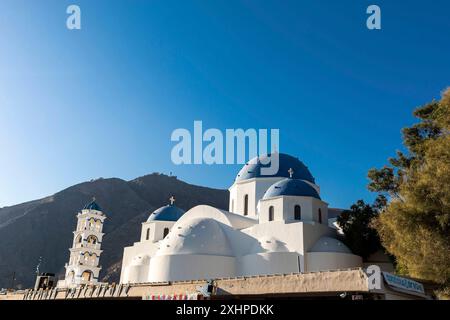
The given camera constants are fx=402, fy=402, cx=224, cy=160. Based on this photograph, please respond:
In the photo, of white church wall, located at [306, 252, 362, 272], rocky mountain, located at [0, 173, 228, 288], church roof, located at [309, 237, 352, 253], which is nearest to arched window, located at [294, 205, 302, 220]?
church roof, located at [309, 237, 352, 253]

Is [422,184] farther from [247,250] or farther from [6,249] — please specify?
[6,249]

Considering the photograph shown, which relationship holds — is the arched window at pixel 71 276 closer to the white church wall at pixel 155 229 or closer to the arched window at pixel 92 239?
the arched window at pixel 92 239

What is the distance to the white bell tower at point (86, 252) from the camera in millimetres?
34312

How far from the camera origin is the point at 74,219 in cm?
7700

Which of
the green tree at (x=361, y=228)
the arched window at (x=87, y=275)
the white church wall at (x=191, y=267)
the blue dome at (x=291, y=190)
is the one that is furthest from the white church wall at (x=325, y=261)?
the arched window at (x=87, y=275)

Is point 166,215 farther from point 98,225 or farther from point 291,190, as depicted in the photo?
point 291,190

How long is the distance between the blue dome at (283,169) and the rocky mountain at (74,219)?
123 feet

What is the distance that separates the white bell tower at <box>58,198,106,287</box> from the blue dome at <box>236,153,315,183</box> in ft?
49.0

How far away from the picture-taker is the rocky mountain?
220 ft

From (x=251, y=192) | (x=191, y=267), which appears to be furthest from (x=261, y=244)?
(x=251, y=192)

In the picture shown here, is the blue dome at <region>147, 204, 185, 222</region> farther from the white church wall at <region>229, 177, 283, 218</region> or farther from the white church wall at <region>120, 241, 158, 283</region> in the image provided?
the white church wall at <region>229, 177, 283, 218</region>

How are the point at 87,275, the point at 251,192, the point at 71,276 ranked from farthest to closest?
the point at 87,275, the point at 71,276, the point at 251,192

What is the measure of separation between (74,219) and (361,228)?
212 ft
